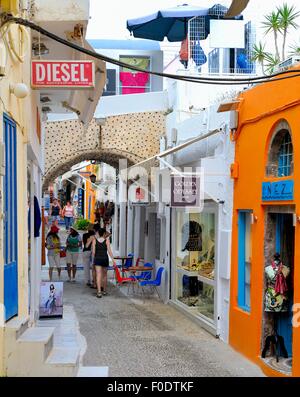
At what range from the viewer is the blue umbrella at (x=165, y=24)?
19.4m

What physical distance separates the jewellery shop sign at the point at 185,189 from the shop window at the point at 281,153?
7.18 feet

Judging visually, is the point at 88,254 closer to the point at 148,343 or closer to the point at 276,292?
the point at 148,343

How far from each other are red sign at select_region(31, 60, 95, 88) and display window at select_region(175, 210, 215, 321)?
18.4ft

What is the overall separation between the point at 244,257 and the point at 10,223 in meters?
5.46

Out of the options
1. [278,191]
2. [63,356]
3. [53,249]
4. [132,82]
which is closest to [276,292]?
[278,191]

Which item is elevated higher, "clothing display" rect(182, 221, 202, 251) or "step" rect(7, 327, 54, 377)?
"clothing display" rect(182, 221, 202, 251)

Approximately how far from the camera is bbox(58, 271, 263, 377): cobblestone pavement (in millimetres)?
9453

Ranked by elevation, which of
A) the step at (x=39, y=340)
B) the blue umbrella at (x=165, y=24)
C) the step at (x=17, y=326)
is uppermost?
the blue umbrella at (x=165, y=24)

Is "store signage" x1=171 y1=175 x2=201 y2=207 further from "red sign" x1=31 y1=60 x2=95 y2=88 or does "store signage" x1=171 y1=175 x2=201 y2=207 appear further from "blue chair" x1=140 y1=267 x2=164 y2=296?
"red sign" x1=31 y1=60 x2=95 y2=88

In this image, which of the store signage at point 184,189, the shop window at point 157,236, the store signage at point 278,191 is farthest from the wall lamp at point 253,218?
the shop window at point 157,236

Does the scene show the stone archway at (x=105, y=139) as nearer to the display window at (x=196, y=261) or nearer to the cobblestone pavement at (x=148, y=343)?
the display window at (x=196, y=261)

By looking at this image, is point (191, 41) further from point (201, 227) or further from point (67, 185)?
point (67, 185)

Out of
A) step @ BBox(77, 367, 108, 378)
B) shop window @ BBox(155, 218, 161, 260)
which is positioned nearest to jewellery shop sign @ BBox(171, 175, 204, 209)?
step @ BBox(77, 367, 108, 378)

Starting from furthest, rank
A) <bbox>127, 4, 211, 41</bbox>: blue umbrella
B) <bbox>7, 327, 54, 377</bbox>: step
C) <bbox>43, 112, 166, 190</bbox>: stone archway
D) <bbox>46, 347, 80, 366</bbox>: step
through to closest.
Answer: <bbox>127, 4, 211, 41</bbox>: blue umbrella → <bbox>43, 112, 166, 190</bbox>: stone archway → <bbox>46, 347, 80, 366</bbox>: step → <bbox>7, 327, 54, 377</bbox>: step
